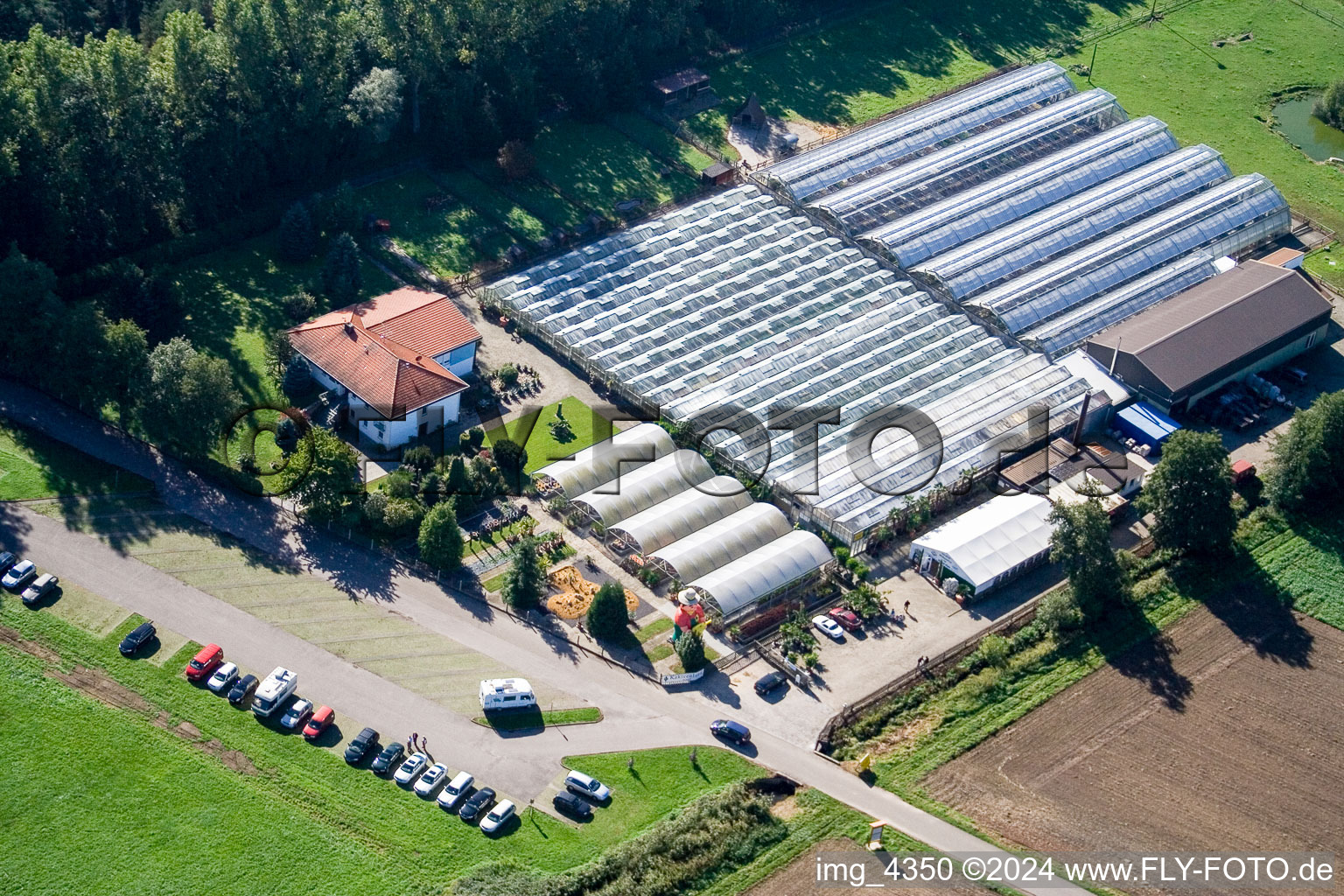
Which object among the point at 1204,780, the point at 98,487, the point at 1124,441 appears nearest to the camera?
the point at 1204,780

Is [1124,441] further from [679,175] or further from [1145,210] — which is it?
[679,175]

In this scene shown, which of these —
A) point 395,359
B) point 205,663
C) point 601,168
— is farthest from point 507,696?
point 601,168

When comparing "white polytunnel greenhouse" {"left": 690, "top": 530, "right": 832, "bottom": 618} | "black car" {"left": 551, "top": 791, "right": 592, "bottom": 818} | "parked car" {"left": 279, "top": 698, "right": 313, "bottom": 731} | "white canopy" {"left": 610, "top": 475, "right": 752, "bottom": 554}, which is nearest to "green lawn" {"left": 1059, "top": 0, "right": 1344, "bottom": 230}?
"white polytunnel greenhouse" {"left": 690, "top": 530, "right": 832, "bottom": 618}

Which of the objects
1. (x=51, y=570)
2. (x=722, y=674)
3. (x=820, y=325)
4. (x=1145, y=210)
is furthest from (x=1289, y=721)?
(x=51, y=570)

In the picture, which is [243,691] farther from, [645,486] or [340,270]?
[340,270]

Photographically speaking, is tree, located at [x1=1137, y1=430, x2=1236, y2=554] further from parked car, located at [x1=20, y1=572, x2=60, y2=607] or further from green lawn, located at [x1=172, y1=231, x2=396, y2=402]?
parked car, located at [x1=20, y1=572, x2=60, y2=607]

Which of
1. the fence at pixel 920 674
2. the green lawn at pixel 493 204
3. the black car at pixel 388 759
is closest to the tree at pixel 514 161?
the green lawn at pixel 493 204

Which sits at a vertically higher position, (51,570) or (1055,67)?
(1055,67)
